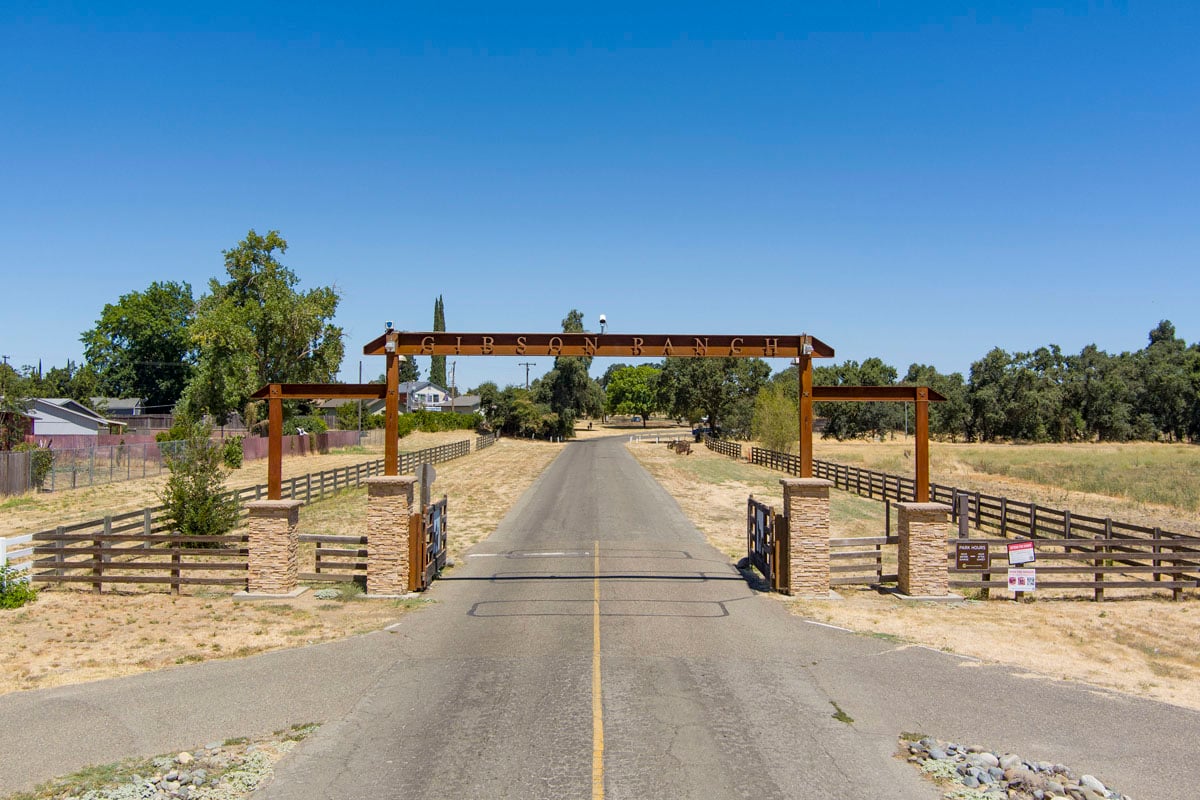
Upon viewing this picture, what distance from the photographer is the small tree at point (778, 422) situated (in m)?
61.3

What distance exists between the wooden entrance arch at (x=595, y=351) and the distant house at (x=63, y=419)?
52.5 m

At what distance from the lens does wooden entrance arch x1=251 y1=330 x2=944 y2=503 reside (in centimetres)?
1588

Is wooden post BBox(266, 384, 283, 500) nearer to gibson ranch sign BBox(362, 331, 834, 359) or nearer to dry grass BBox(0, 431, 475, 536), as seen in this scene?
gibson ranch sign BBox(362, 331, 834, 359)

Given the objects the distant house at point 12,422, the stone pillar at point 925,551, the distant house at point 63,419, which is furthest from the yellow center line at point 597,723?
the distant house at point 63,419

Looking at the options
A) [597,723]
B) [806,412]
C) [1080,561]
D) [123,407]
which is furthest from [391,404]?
[123,407]

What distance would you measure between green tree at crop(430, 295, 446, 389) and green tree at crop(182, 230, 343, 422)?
68.9m

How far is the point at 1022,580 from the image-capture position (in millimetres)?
15359

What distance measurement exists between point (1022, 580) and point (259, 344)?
58330mm

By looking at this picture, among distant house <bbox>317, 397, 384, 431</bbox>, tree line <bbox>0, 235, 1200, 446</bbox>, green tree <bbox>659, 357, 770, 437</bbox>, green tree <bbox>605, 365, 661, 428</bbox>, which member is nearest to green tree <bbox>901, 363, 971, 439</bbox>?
tree line <bbox>0, 235, 1200, 446</bbox>

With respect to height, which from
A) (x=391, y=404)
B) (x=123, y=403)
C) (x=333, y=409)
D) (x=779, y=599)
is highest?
(x=123, y=403)

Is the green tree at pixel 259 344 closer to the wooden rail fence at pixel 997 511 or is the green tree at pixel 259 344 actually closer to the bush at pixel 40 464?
the bush at pixel 40 464

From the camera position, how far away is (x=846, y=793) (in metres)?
7.05

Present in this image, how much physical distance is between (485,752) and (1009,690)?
683cm

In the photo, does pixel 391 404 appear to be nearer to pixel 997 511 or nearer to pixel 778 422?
pixel 997 511
